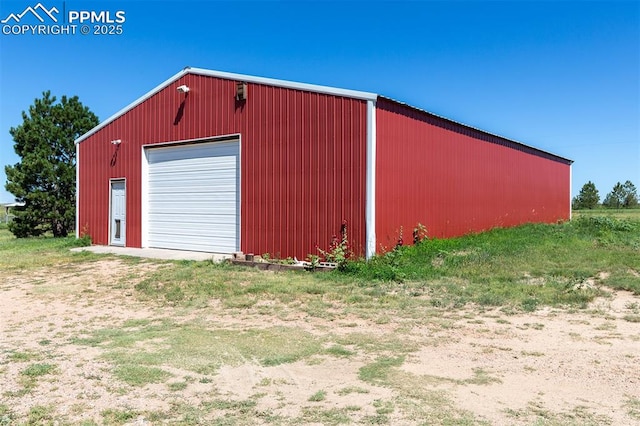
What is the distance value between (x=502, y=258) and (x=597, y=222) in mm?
8597

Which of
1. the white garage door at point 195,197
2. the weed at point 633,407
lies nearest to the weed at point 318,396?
the weed at point 633,407

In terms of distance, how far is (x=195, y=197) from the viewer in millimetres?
14516

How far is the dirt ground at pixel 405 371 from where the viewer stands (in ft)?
11.8

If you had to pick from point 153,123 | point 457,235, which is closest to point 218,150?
point 153,123

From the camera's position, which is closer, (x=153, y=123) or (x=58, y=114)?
(x=153, y=123)

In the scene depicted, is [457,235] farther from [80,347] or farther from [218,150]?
[80,347]

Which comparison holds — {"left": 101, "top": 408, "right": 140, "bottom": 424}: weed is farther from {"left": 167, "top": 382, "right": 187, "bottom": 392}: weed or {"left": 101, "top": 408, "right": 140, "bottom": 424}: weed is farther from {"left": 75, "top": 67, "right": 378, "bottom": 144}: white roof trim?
{"left": 75, "top": 67, "right": 378, "bottom": 144}: white roof trim

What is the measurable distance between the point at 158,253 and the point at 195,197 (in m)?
2.00

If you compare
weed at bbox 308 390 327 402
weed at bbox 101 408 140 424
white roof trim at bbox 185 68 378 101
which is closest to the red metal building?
white roof trim at bbox 185 68 378 101

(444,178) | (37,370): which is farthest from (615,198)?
(37,370)

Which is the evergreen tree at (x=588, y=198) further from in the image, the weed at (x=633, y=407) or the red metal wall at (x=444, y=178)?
the weed at (x=633, y=407)

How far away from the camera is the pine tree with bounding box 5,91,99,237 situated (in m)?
21.9

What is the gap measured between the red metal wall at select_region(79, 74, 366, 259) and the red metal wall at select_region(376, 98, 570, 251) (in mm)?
718

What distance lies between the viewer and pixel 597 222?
16.8m
